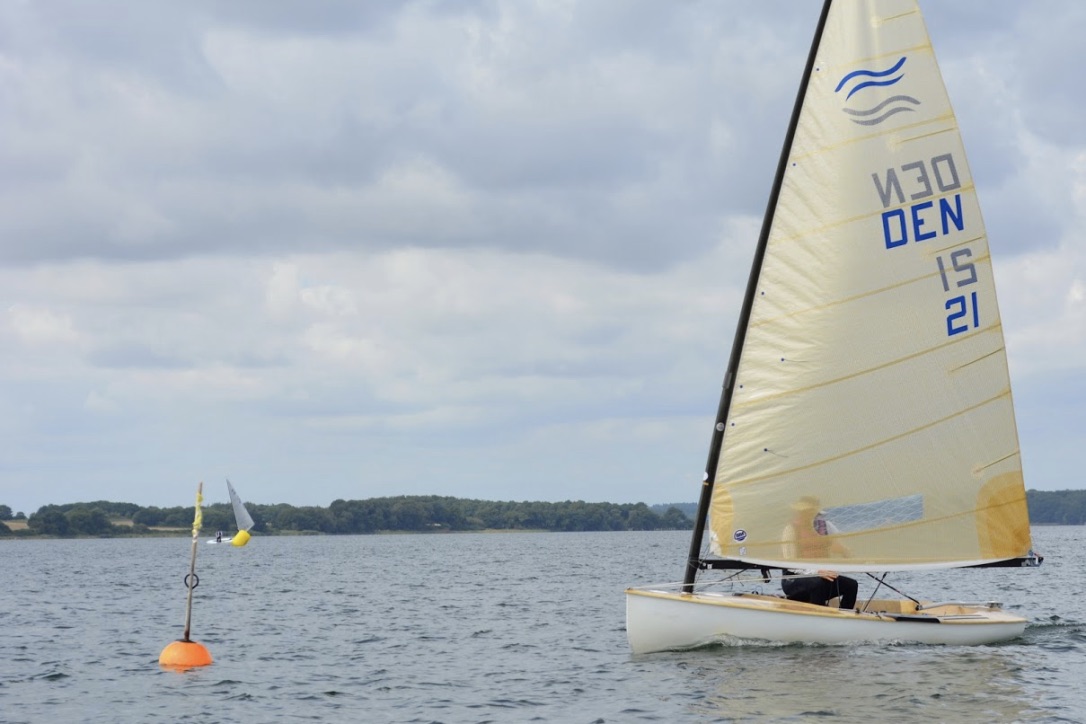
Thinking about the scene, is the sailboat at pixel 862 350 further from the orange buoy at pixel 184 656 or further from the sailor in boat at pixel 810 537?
the orange buoy at pixel 184 656

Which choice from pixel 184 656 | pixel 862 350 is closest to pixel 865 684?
pixel 862 350

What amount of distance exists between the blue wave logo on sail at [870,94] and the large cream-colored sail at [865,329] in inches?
1.0

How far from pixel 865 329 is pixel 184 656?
1541 centimetres

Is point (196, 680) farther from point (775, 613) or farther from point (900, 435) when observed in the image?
point (900, 435)

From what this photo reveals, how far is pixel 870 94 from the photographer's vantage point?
2344 cm

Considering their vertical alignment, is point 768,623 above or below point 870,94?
below

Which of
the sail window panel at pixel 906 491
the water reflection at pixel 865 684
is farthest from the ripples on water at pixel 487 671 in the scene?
the sail window panel at pixel 906 491

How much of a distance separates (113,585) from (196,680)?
42124 millimetres

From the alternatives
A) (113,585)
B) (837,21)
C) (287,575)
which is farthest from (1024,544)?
(287,575)

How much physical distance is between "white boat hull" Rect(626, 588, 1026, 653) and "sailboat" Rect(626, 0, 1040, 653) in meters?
0.07

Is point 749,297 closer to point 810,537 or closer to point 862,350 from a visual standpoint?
point 862,350

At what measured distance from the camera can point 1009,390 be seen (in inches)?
946

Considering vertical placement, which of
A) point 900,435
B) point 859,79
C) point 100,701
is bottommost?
point 100,701

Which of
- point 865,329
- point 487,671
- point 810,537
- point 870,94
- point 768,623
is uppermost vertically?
point 870,94
